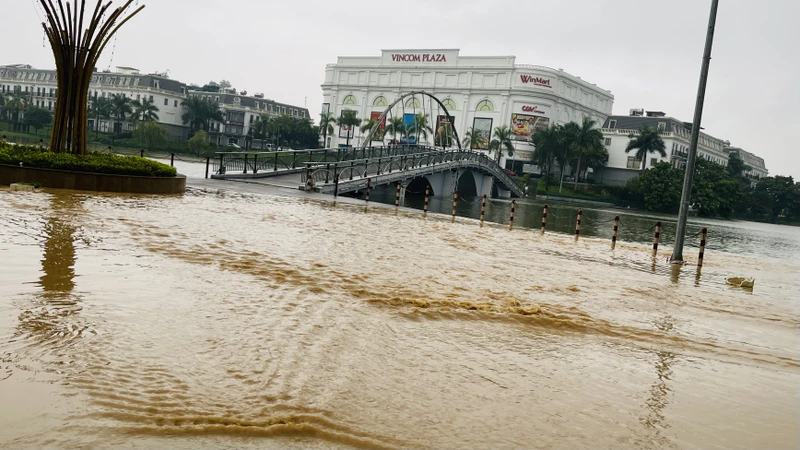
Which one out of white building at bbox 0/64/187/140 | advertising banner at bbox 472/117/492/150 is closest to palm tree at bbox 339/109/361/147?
advertising banner at bbox 472/117/492/150

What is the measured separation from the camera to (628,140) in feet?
312

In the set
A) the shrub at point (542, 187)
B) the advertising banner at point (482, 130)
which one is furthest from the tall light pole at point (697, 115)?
the advertising banner at point (482, 130)

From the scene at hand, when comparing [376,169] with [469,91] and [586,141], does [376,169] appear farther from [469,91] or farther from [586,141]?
[469,91]

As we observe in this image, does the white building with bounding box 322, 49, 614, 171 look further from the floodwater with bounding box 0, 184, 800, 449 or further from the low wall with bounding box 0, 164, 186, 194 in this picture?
the floodwater with bounding box 0, 184, 800, 449

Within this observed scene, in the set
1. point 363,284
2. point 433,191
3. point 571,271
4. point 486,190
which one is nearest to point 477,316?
point 363,284

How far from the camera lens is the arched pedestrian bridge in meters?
32.8

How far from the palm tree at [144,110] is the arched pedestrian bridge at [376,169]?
113 feet

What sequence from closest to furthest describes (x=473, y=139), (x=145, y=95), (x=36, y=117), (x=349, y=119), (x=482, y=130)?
1. (x=36, y=117)
2. (x=473, y=139)
3. (x=482, y=130)
4. (x=349, y=119)
5. (x=145, y=95)

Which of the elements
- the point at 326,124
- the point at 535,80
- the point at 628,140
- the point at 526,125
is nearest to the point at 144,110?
the point at 326,124

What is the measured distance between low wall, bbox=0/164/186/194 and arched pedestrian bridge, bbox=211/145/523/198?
1118 cm

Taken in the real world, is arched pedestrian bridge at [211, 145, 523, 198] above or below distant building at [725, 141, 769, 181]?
below

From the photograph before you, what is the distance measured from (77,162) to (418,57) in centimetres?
9570

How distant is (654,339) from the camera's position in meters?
8.05

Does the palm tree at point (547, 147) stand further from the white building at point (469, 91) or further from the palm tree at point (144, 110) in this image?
the palm tree at point (144, 110)
